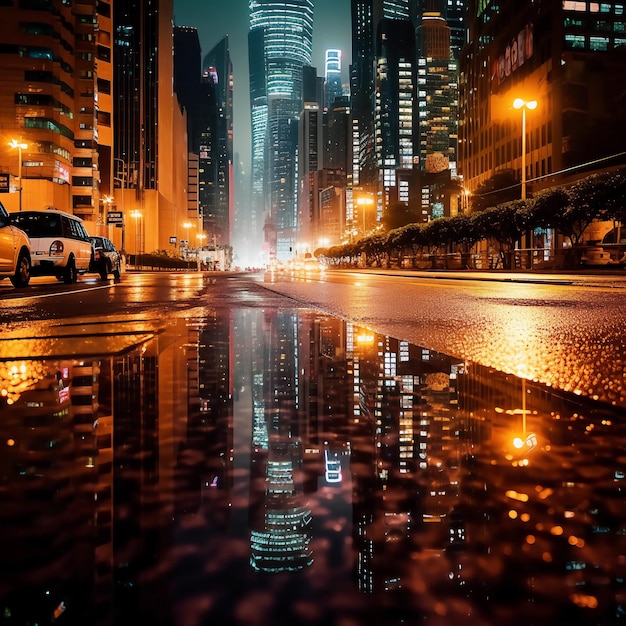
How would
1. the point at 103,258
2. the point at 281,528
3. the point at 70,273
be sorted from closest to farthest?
the point at 281,528 < the point at 70,273 < the point at 103,258

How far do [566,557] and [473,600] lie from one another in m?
0.36

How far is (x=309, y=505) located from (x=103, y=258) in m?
27.3

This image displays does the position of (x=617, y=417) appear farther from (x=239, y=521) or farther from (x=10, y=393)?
(x=10, y=393)

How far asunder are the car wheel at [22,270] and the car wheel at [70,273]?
380 centimetres

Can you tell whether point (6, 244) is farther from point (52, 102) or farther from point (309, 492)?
point (52, 102)

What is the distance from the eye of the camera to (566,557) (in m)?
1.67

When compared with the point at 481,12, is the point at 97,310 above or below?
below

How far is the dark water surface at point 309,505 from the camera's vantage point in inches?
56.7

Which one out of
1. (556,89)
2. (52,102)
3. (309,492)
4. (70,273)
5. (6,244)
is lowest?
(309,492)

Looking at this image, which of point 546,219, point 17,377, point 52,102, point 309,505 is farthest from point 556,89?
point 309,505

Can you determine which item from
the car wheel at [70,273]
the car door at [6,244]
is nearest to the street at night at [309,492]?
the car door at [6,244]

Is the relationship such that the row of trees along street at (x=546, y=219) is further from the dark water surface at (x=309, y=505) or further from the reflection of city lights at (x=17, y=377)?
the dark water surface at (x=309, y=505)

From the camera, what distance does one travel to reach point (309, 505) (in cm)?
210

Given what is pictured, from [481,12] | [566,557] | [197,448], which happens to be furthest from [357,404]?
[481,12]
